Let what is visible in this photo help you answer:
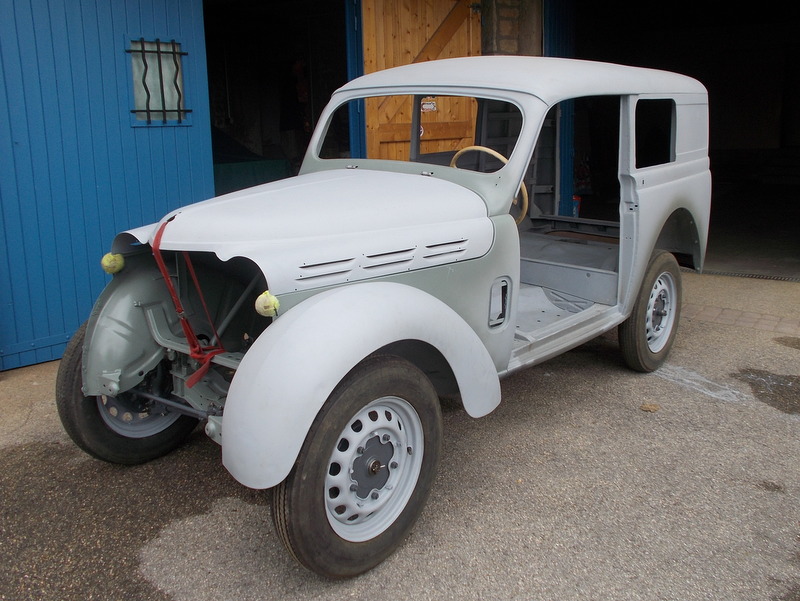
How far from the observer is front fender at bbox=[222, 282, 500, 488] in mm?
2463

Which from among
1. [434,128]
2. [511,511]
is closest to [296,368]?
[511,511]

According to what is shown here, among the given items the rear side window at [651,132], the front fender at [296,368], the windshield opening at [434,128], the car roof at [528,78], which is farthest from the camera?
the rear side window at [651,132]

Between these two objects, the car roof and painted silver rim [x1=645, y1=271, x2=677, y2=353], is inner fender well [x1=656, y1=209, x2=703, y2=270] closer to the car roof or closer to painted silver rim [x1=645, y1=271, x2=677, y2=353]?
painted silver rim [x1=645, y1=271, x2=677, y2=353]

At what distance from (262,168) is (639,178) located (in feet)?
19.5

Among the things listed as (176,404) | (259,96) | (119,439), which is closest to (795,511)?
(176,404)

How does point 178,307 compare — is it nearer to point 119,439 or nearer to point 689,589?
point 119,439

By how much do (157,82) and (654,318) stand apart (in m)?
3.83

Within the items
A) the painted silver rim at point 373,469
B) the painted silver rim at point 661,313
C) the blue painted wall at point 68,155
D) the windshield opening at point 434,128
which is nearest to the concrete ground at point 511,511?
the painted silver rim at point 373,469

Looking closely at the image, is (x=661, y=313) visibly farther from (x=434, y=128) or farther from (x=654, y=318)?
(x=434, y=128)

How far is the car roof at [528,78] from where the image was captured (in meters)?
3.72

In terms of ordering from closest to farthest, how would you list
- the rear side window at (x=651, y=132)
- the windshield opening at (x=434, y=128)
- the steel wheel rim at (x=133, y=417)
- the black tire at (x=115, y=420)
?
the black tire at (x=115, y=420) < the steel wheel rim at (x=133, y=417) < the windshield opening at (x=434, y=128) < the rear side window at (x=651, y=132)

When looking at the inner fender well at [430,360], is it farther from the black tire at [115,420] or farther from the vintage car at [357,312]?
the black tire at [115,420]

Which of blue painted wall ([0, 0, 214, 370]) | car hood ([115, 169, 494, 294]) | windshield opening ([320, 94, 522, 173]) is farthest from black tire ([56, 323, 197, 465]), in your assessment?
windshield opening ([320, 94, 522, 173])

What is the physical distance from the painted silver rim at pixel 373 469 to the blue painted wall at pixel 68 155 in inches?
120
